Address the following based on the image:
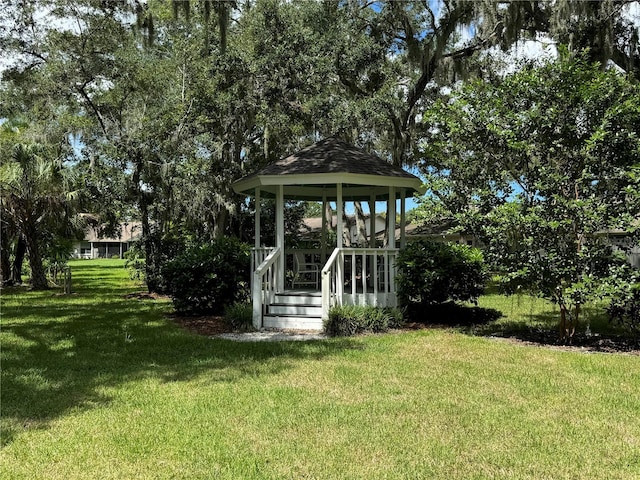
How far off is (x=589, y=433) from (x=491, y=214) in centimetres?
378

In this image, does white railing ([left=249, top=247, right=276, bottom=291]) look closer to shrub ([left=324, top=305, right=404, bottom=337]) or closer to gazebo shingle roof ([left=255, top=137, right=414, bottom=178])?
gazebo shingle roof ([left=255, top=137, right=414, bottom=178])

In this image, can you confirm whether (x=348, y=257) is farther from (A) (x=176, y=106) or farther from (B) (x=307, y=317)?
(A) (x=176, y=106)

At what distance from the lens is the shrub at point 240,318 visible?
8.53 meters

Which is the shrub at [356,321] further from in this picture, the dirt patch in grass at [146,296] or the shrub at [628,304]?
the dirt patch in grass at [146,296]

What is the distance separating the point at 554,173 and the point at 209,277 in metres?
6.17

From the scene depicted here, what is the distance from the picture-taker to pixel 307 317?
28.3 ft

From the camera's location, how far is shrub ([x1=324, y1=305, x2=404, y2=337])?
8.09 meters

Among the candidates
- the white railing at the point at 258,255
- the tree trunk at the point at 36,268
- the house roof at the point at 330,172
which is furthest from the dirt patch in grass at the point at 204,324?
the tree trunk at the point at 36,268

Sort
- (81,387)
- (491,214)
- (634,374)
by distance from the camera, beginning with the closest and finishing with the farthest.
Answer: (81,387) → (634,374) → (491,214)

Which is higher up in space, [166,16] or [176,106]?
[166,16]

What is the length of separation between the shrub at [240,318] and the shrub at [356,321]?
1.34m

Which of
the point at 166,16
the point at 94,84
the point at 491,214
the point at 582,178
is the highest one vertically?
the point at 166,16

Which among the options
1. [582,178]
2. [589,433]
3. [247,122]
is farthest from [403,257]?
[247,122]

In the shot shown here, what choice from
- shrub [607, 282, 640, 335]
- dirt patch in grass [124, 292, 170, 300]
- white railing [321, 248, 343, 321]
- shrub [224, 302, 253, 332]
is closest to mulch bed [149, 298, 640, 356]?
shrub [224, 302, 253, 332]
